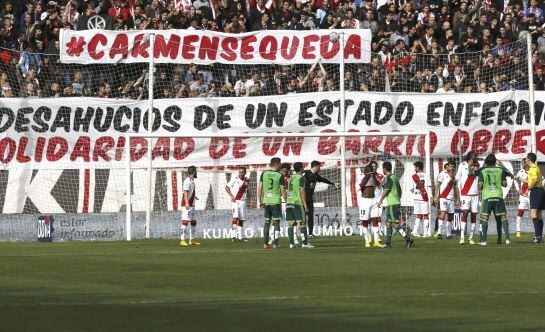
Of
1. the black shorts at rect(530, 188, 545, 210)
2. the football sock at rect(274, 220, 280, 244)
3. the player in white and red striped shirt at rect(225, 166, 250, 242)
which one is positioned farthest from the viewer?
the player in white and red striped shirt at rect(225, 166, 250, 242)

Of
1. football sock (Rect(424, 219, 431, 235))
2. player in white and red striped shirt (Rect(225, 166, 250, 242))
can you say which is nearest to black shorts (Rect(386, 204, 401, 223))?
player in white and red striped shirt (Rect(225, 166, 250, 242))

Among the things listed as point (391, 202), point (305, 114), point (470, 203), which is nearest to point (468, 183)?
point (470, 203)

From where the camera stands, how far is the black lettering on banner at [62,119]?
35.1 metres

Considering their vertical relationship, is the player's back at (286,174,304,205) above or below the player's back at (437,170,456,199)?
below

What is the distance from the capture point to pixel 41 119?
35.0 metres

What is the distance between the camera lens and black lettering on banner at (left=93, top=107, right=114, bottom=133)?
3525 centimetres

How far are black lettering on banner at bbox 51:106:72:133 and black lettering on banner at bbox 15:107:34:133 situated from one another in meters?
0.72

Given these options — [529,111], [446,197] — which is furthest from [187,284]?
[529,111]

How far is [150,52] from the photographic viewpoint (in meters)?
35.5

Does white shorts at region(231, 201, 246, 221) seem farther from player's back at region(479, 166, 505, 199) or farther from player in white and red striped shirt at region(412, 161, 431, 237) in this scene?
player's back at region(479, 166, 505, 199)

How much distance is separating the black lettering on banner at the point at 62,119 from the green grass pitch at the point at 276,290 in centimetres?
914

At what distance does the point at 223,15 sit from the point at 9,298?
24466 mm

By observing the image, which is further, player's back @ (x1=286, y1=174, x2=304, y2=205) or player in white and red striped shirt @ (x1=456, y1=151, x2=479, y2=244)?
player in white and red striped shirt @ (x1=456, y1=151, x2=479, y2=244)

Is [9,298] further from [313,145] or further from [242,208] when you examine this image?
[313,145]
